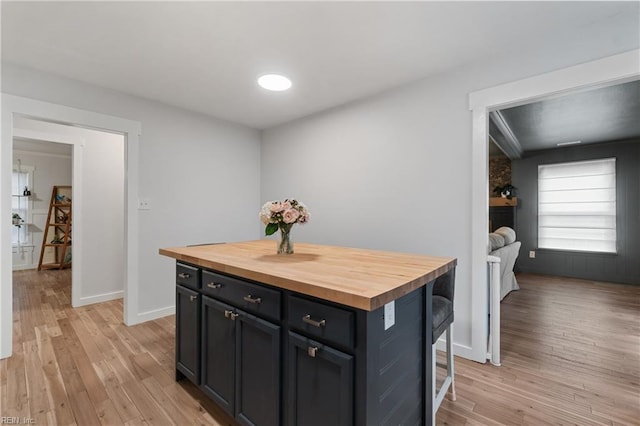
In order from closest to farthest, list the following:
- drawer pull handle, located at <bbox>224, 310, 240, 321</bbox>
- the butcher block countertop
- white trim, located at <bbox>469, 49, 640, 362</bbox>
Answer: the butcher block countertop < drawer pull handle, located at <bbox>224, 310, 240, 321</bbox> < white trim, located at <bbox>469, 49, 640, 362</bbox>

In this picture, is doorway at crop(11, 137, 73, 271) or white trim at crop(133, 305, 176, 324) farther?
doorway at crop(11, 137, 73, 271)

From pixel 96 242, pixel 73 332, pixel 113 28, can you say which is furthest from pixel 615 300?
pixel 96 242

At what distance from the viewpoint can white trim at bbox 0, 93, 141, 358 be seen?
2.28 meters

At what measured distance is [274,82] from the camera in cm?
258

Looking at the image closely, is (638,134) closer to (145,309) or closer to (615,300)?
(615,300)

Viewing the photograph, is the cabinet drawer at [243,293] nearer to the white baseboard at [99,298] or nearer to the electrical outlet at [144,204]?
the electrical outlet at [144,204]

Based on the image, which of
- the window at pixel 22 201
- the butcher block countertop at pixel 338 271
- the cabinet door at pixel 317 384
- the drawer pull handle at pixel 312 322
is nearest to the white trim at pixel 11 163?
the butcher block countertop at pixel 338 271

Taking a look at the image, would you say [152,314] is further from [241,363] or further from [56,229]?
[56,229]

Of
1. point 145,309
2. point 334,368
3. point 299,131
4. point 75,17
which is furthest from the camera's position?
point 299,131

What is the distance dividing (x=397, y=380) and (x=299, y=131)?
3.13 m

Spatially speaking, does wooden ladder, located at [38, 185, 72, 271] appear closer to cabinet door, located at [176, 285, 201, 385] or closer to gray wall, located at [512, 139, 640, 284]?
Result: cabinet door, located at [176, 285, 201, 385]

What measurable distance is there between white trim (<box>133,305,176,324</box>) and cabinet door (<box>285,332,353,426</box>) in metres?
2.56

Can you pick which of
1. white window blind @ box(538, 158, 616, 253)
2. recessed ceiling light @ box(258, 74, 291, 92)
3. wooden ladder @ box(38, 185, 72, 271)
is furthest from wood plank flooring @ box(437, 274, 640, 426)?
Answer: wooden ladder @ box(38, 185, 72, 271)

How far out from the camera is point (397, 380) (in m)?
1.17
